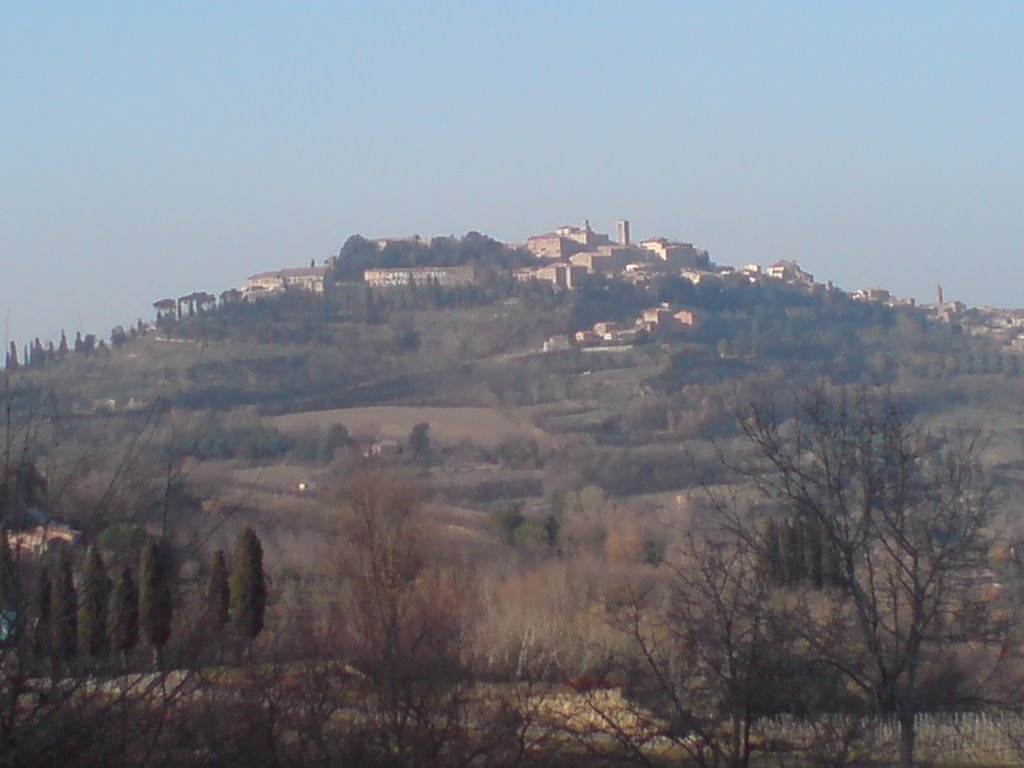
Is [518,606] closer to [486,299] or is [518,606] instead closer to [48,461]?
[48,461]

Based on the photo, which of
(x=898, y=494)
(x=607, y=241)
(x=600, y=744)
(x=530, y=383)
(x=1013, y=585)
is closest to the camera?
(x=600, y=744)

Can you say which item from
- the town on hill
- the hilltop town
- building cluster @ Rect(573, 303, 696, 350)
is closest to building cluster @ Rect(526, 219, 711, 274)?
the hilltop town

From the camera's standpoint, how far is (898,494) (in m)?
7.36

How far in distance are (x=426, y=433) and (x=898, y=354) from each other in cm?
2201

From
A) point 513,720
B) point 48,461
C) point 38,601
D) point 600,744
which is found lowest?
point 600,744

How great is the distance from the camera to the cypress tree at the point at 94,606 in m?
3.82

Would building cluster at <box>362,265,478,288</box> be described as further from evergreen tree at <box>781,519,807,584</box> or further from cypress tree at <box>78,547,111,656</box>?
cypress tree at <box>78,547,111,656</box>

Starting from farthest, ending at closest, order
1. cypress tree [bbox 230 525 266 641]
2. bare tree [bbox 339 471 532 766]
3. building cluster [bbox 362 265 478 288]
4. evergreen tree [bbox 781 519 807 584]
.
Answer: building cluster [bbox 362 265 478 288] < cypress tree [bbox 230 525 266 641] < evergreen tree [bbox 781 519 807 584] < bare tree [bbox 339 471 532 766]

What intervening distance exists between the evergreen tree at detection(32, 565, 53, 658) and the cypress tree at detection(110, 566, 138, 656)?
25 centimetres

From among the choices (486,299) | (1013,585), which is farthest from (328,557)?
(486,299)

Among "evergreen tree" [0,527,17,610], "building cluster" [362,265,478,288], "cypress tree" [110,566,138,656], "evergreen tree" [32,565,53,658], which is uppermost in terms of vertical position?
"building cluster" [362,265,478,288]

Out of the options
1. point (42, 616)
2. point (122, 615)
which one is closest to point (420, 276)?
point (122, 615)

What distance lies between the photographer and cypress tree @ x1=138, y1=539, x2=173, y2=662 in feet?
16.3

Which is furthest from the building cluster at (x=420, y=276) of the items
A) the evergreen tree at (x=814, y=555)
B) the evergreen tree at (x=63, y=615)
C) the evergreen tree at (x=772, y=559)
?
the evergreen tree at (x=63, y=615)
